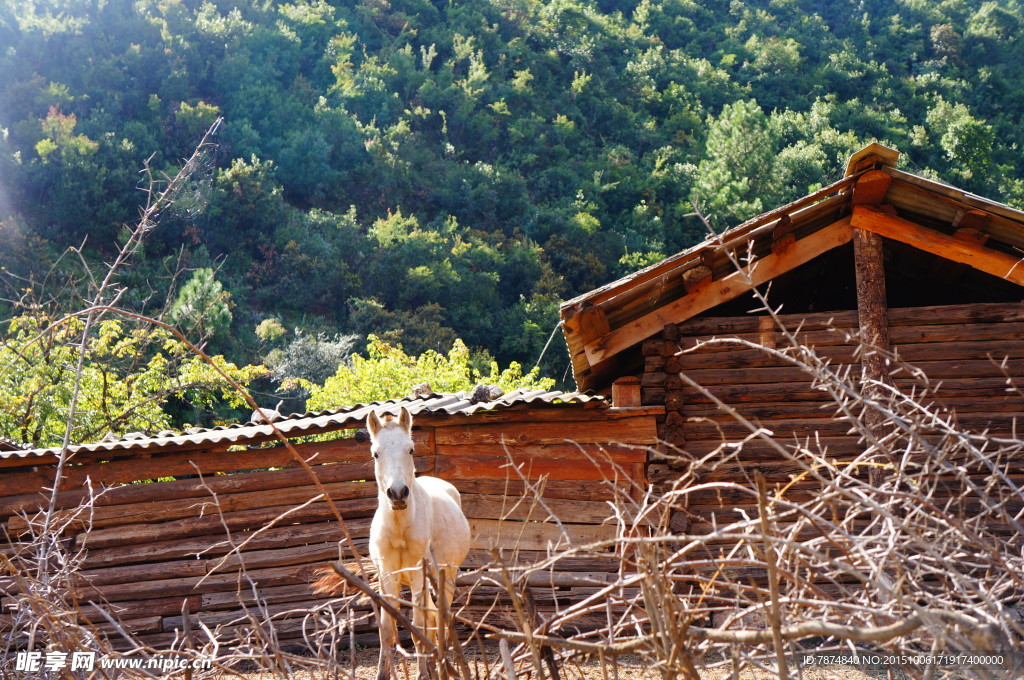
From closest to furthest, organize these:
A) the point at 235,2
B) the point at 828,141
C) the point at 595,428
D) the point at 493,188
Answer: the point at 595,428
the point at 828,141
the point at 493,188
the point at 235,2

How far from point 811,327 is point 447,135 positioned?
163 feet

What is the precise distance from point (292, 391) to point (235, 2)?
1502 inches

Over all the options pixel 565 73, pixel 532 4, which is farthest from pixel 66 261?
pixel 532 4

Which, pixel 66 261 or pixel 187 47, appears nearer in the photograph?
pixel 66 261

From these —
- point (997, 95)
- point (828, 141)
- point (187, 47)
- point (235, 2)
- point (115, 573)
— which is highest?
point (235, 2)

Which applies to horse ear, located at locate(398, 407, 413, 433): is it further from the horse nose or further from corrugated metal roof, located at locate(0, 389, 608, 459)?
corrugated metal roof, located at locate(0, 389, 608, 459)

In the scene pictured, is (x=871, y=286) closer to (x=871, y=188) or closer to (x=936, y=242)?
(x=936, y=242)

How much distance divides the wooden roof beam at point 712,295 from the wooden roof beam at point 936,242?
0.25 m

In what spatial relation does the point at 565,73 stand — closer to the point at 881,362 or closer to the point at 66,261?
the point at 66,261

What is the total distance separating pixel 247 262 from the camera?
142ft

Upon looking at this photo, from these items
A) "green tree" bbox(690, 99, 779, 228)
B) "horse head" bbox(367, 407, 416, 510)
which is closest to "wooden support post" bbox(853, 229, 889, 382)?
"horse head" bbox(367, 407, 416, 510)

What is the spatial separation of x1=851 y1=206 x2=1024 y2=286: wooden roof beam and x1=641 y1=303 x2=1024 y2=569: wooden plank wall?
19.9 inches

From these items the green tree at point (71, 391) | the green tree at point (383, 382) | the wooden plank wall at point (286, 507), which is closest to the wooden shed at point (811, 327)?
the wooden plank wall at point (286, 507)

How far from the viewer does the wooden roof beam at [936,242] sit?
29.2 feet
